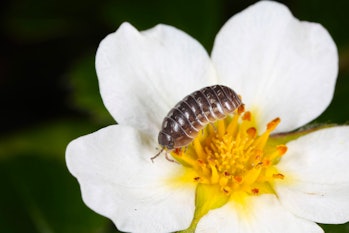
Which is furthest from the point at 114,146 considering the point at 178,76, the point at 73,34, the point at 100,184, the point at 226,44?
the point at 73,34

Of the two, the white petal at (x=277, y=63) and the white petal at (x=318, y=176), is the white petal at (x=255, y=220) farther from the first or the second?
the white petal at (x=277, y=63)

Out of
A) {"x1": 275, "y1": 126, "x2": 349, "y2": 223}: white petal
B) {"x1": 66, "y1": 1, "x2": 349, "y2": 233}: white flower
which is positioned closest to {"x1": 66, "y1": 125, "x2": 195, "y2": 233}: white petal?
{"x1": 66, "y1": 1, "x2": 349, "y2": 233}: white flower

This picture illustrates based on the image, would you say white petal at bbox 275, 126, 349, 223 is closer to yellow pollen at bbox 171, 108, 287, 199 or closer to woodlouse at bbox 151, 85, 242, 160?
yellow pollen at bbox 171, 108, 287, 199

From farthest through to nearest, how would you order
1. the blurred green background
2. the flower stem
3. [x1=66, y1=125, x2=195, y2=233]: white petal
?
the blurred green background, the flower stem, [x1=66, y1=125, x2=195, y2=233]: white petal

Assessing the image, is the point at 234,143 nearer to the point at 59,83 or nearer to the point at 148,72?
the point at 148,72

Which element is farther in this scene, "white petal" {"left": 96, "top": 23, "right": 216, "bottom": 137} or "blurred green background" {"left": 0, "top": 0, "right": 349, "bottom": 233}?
"blurred green background" {"left": 0, "top": 0, "right": 349, "bottom": 233}

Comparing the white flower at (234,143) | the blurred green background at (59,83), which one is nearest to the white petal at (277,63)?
the white flower at (234,143)

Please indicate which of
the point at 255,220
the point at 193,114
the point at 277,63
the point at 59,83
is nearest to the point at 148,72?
the point at 193,114
